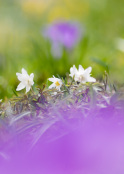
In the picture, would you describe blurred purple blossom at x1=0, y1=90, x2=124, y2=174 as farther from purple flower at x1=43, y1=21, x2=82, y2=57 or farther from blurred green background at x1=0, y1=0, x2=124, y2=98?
purple flower at x1=43, y1=21, x2=82, y2=57

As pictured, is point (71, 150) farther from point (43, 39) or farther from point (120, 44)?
point (43, 39)

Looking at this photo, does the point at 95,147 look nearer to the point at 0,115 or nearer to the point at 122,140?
the point at 122,140

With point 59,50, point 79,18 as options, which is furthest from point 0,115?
point 79,18

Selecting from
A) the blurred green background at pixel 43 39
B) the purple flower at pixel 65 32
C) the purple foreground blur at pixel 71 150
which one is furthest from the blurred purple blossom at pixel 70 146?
the purple flower at pixel 65 32

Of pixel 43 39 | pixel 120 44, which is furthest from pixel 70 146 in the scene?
pixel 43 39

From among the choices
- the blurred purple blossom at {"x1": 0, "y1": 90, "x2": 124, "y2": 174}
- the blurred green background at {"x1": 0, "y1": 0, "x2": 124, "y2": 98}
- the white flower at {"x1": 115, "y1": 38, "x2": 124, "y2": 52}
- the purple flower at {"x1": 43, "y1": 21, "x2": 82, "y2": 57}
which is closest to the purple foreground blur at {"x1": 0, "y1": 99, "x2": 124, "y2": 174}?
the blurred purple blossom at {"x1": 0, "y1": 90, "x2": 124, "y2": 174}

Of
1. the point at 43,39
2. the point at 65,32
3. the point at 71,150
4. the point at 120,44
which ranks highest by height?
the point at 65,32
